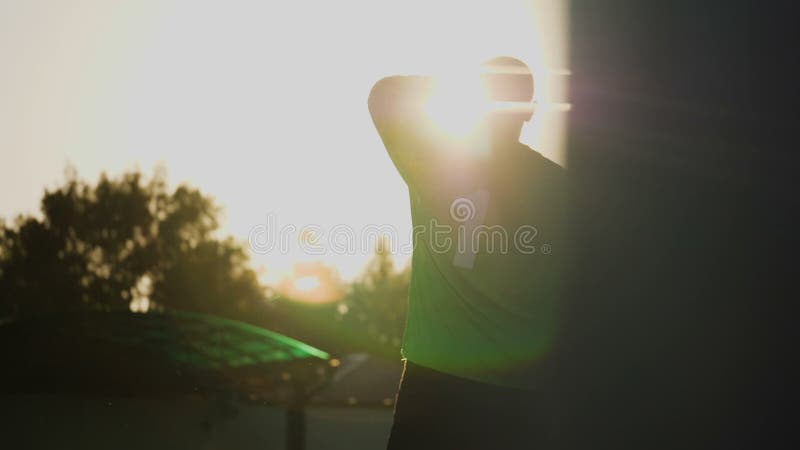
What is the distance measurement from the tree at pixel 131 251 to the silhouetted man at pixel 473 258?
51.4 m

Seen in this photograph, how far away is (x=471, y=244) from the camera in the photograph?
249 centimetres

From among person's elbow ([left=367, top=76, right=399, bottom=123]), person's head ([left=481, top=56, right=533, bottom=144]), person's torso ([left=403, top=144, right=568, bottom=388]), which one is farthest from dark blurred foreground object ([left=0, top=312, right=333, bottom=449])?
person's head ([left=481, top=56, right=533, bottom=144])

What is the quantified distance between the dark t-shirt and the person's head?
0.17 feet

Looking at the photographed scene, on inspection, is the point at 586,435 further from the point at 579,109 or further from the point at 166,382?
the point at 166,382

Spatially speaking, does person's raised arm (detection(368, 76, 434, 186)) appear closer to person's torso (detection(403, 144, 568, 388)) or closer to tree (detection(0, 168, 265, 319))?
person's torso (detection(403, 144, 568, 388))

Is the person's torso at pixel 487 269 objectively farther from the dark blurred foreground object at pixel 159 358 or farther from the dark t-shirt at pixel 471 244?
the dark blurred foreground object at pixel 159 358

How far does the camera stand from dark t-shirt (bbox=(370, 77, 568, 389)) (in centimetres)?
222

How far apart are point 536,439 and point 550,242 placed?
44 centimetres

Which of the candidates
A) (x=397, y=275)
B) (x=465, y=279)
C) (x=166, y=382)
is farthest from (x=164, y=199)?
(x=465, y=279)

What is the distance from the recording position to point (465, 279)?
98.7 inches

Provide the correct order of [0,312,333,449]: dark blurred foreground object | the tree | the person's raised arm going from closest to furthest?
the person's raised arm
[0,312,333,449]: dark blurred foreground object
the tree

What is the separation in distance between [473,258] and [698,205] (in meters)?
0.99

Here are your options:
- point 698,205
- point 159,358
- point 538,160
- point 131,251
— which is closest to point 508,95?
point 538,160

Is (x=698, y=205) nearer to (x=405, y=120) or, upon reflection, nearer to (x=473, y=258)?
(x=473, y=258)
